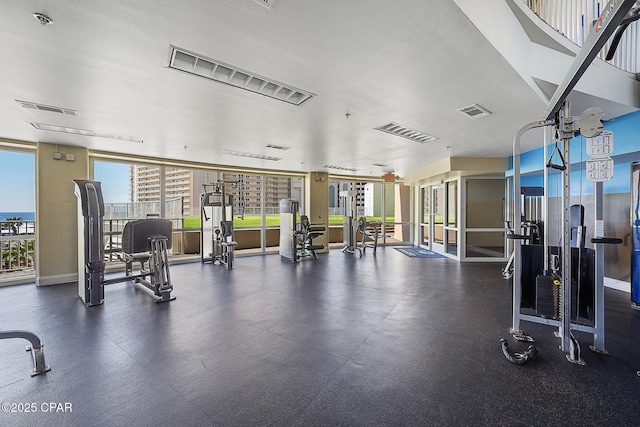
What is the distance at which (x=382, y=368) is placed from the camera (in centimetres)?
238

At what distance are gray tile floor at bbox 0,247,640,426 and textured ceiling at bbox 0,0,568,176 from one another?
104 inches

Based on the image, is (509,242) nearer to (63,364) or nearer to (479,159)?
(479,159)

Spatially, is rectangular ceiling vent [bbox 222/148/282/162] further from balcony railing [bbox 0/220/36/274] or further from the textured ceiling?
balcony railing [bbox 0/220/36/274]

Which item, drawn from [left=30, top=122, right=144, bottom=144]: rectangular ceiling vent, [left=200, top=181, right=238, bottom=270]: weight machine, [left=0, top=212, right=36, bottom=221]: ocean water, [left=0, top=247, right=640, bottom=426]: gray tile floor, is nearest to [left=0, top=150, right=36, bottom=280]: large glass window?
[left=0, top=212, right=36, bottom=221]: ocean water

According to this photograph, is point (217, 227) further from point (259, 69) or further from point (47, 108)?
point (259, 69)

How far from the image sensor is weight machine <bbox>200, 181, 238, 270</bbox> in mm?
6770

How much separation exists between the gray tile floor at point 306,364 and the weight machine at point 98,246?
0.26 m

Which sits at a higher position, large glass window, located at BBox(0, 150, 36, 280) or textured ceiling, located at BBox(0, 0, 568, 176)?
textured ceiling, located at BBox(0, 0, 568, 176)

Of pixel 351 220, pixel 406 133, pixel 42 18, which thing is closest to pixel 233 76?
pixel 42 18

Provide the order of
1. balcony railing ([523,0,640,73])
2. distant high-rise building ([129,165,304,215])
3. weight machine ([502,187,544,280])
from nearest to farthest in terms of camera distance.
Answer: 1. balcony railing ([523,0,640,73])
2. weight machine ([502,187,544,280])
3. distant high-rise building ([129,165,304,215])

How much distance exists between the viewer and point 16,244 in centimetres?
547

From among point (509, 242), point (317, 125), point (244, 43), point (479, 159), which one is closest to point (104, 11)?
point (244, 43)

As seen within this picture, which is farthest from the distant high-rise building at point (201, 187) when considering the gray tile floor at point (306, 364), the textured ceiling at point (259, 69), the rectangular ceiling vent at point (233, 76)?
the rectangular ceiling vent at point (233, 76)

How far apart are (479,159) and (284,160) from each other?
488 cm
